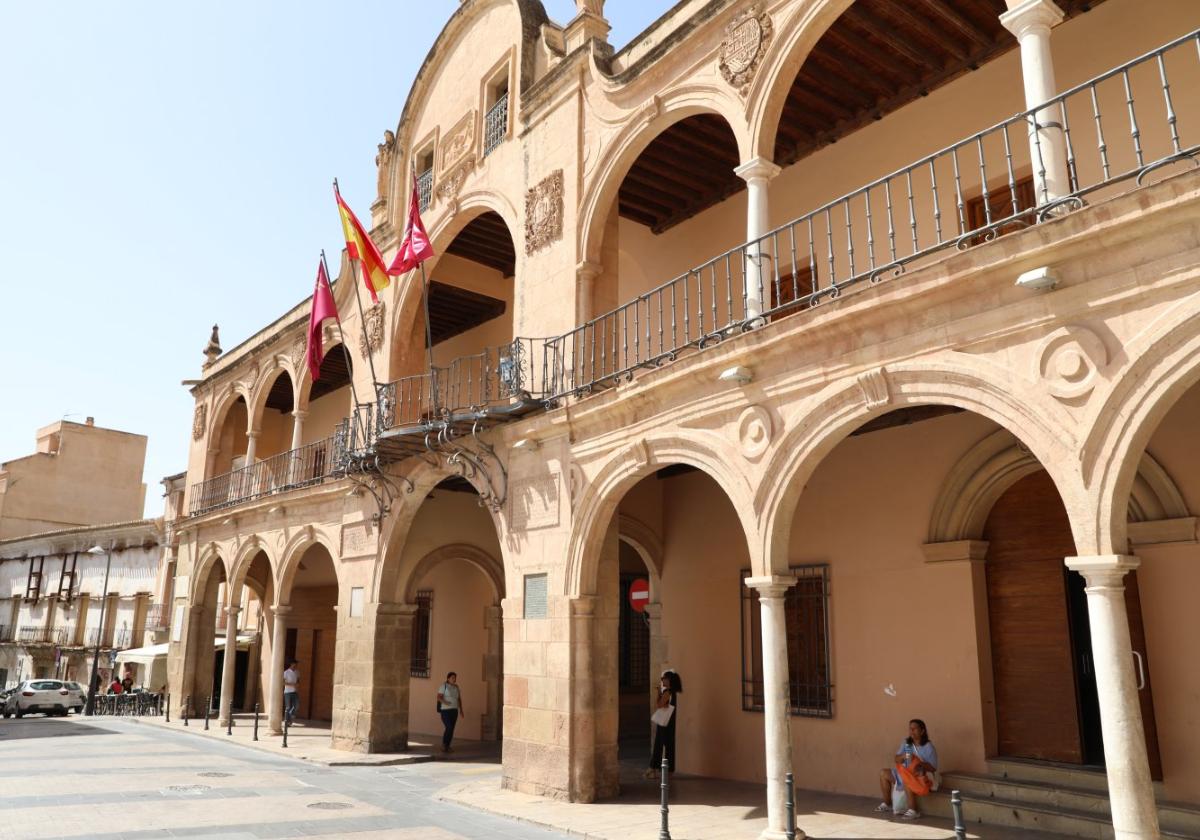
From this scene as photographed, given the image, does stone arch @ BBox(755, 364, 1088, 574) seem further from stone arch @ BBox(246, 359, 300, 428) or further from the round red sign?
stone arch @ BBox(246, 359, 300, 428)

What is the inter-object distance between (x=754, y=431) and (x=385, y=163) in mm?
11835

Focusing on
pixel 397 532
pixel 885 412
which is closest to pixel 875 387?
pixel 885 412

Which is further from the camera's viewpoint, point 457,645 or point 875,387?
point 457,645

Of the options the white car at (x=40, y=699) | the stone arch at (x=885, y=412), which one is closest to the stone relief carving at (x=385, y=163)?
the stone arch at (x=885, y=412)

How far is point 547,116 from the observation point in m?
12.9

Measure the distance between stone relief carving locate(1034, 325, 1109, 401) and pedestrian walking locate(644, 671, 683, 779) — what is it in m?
7.26

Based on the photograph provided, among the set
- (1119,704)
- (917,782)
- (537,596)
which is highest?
(537,596)

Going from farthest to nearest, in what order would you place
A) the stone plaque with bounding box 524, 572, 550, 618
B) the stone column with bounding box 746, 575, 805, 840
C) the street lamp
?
1. the street lamp
2. the stone plaque with bounding box 524, 572, 550, 618
3. the stone column with bounding box 746, 575, 805, 840

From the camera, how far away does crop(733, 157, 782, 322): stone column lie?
9.04 metres

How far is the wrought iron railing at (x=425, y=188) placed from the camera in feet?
52.2

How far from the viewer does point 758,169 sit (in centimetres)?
923

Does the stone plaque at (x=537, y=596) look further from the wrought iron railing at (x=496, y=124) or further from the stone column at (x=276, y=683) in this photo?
the stone column at (x=276, y=683)

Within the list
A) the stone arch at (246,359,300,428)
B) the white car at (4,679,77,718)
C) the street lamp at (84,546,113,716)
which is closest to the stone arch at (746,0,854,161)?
the stone arch at (246,359,300,428)

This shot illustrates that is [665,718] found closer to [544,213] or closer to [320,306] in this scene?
[544,213]
